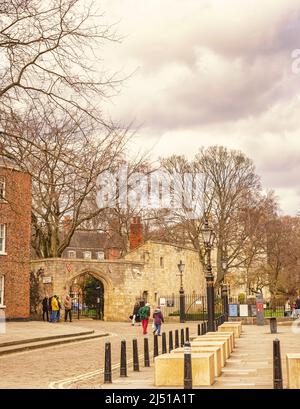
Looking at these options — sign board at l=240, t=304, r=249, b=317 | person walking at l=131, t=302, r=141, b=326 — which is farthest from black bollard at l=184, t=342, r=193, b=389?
sign board at l=240, t=304, r=249, b=317

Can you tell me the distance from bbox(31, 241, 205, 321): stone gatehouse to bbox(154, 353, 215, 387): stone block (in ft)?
93.6

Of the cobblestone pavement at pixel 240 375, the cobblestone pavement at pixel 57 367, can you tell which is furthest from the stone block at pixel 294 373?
the cobblestone pavement at pixel 57 367

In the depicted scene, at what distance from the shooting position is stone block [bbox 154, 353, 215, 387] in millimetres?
10102

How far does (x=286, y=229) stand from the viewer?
5478cm

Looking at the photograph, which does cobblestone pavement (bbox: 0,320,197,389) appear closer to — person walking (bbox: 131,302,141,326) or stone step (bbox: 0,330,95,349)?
stone step (bbox: 0,330,95,349)

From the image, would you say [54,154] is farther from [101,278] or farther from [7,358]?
[101,278]

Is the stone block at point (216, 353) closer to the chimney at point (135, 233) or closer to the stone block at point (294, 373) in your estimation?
the stone block at point (294, 373)

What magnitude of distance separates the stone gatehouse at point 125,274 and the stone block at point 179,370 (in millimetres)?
28523

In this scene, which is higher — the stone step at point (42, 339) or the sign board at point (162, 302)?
the sign board at point (162, 302)

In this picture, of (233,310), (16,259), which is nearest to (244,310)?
(233,310)

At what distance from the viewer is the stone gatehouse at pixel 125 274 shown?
126 feet

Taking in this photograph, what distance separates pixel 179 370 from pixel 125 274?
3181 centimetres

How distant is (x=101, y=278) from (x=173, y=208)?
1031 centimetres
